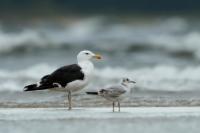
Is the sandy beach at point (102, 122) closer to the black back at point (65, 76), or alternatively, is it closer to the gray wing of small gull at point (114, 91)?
the gray wing of small gull at point (114, 91)

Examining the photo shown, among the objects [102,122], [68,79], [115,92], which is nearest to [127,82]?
[115,92]

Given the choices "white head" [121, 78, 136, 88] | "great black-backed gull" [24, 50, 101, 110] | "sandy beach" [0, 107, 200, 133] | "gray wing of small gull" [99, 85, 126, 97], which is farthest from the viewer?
"great black-backed gull" [24, 50, 101, 110]

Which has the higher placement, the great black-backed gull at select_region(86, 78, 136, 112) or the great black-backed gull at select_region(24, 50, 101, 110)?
the great black-backed gull at select_region(24, 50, 101, 110)

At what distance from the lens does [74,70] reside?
855 centimetres

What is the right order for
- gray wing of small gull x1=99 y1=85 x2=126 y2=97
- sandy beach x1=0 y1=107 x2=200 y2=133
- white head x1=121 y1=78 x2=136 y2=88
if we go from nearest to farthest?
sandy beach x1=0 y1=107 x2=200 y2=133
gray wing of small gull x1=99 y1=85 x2=126 y2=97
white head x1=121 y1=78 x2=136 y2=88

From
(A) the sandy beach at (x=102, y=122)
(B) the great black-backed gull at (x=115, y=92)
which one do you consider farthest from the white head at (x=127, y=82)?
(A) the sandy beach at (x=102, y=122)

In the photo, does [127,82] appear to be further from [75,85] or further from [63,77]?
[63,77]

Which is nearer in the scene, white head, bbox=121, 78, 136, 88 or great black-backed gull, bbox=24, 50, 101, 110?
white head, bbox=121, 78, 136, 88

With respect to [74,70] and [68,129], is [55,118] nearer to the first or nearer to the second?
[68,129]

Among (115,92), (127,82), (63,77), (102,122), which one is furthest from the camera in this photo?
(63,77)

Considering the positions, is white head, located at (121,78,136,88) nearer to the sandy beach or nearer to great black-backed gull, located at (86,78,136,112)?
great black-backed gull, located at (86,78,136,112)

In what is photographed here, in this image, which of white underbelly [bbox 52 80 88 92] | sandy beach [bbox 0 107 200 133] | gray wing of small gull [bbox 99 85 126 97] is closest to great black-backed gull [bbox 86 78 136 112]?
gray wing of small gull [bbox 99 85 126 97]

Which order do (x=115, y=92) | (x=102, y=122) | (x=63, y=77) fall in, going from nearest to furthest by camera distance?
(x=102, y=122) < (x=115, y=92) < (x=63, y=77)

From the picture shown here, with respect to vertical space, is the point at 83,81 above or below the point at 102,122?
above
